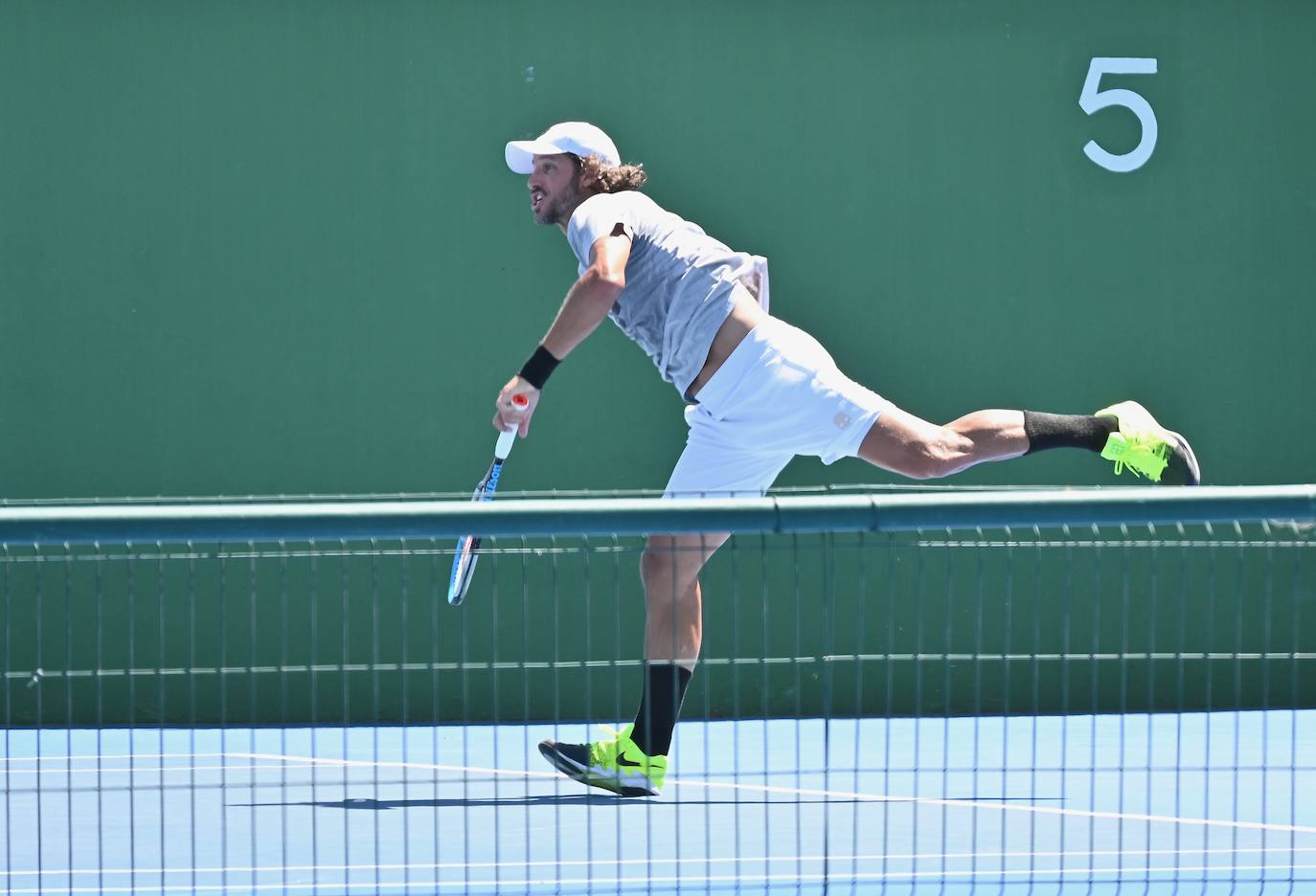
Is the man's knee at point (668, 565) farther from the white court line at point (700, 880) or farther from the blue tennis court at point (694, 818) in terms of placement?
the white court line at point (700, 880)

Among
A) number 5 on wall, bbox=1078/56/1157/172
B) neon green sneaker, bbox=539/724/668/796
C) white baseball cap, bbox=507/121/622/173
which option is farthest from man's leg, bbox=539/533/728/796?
number 5 on wall, bbox=1078/56/1157/172

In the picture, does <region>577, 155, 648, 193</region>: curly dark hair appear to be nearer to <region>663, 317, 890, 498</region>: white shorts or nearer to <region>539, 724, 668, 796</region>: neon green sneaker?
<region>663, 317, 890, 498</region>: white shorts

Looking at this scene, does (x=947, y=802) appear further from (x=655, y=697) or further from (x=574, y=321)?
(x=574, y=321)

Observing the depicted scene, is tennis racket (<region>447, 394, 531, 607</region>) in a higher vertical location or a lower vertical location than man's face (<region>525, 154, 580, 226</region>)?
lower

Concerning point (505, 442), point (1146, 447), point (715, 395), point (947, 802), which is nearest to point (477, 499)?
point (505, 442)

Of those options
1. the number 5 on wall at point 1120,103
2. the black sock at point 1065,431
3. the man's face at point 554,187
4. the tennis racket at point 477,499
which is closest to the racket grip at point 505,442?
the tennis racket at point 477,499

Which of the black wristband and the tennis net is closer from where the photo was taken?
the tennis net

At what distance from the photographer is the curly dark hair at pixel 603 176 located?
584 cm

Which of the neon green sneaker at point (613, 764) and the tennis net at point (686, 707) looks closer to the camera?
the tennis net at point (686, 707)

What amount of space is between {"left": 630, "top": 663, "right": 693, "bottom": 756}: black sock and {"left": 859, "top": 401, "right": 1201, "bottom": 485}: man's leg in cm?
89

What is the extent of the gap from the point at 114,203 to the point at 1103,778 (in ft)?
14.8

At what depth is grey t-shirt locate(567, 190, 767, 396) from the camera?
18.3 ft

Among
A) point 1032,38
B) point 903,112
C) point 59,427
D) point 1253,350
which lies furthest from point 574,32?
point 1253,350

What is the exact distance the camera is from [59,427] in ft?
25.5
